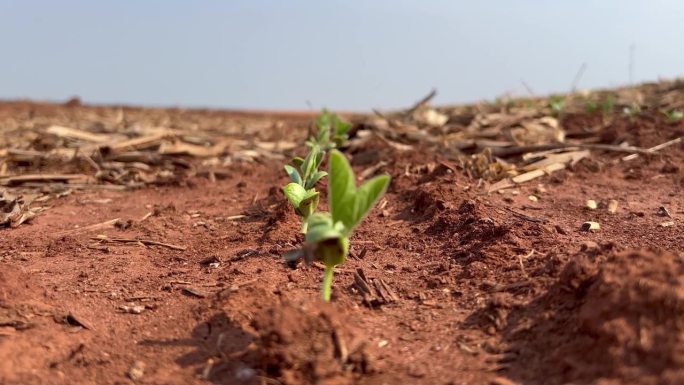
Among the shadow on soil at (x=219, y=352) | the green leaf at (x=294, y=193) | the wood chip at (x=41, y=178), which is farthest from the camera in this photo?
the wood chip at (x=41, y=178)

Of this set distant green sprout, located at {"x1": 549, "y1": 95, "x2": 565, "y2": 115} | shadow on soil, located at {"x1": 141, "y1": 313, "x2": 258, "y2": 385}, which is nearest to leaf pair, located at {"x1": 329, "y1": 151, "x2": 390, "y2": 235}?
shadow on soil, located at {"x1": 141, "y1": 313, "x2": 258, "y2": 385}

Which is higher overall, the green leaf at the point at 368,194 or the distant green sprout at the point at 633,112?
the distant green sprout at the point at 633,112

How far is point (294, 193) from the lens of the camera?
269 centimetres

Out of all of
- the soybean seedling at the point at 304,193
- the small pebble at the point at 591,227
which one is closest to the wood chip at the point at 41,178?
the soybean seedling at the point at 304,193

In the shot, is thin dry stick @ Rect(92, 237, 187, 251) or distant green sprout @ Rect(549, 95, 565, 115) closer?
thin dry stick @ Rect(92, 237, 187, 251)

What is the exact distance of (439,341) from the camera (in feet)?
6.20

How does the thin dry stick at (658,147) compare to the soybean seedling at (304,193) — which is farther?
the thin dry stick at (658,147)

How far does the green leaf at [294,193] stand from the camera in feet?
8.71

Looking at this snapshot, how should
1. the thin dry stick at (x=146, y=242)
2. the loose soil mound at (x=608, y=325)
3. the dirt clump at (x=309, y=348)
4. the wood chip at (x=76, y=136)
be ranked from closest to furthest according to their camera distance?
1. the loose soil mound at (x=608, y=325)
2. the dirt clump at (x=309, y=348)
3. the thin dry stick at (x=146, y=242)
4. the wood chip at (x=76, y=136)

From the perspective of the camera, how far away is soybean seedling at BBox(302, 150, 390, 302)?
1826 mm

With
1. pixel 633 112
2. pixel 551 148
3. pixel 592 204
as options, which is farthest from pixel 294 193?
pixel 633 112

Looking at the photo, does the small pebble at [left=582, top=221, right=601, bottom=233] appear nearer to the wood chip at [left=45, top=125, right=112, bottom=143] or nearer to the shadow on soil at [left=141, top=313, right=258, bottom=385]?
the shadow on soil at [left=141, top=313, right=258, bottom=385]

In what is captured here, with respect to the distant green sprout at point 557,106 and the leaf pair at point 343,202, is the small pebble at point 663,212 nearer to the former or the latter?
the leaf pair at point 343,202

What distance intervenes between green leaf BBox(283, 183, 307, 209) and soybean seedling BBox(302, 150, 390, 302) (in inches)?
28.5
